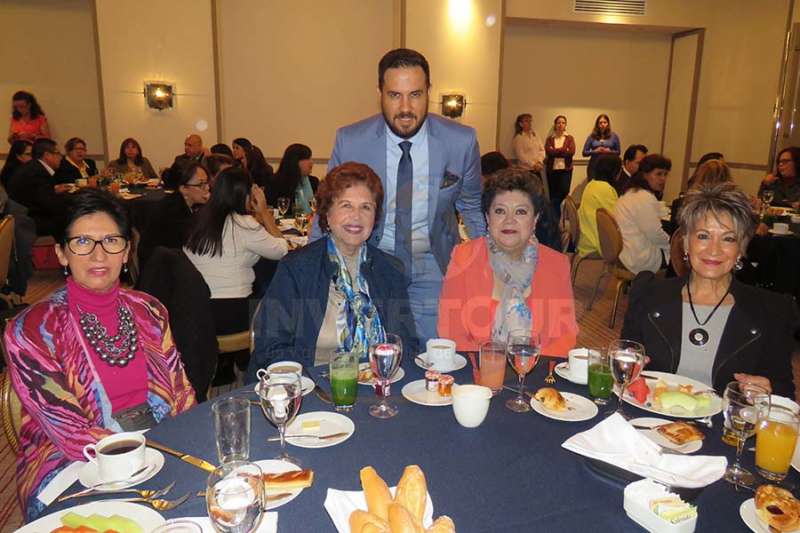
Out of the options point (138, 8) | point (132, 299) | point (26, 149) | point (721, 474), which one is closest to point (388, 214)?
point (132, 299)

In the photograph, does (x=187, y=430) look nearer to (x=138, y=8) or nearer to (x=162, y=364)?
(x=162, y=364)

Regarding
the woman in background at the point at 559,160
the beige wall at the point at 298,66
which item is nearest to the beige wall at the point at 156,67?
the beige wall at the point at 298,66

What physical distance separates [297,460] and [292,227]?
3606 mm

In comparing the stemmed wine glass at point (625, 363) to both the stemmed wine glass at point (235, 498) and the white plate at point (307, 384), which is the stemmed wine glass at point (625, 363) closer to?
the white plate at point (307, 384)

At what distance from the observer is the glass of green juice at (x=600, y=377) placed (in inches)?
62.9

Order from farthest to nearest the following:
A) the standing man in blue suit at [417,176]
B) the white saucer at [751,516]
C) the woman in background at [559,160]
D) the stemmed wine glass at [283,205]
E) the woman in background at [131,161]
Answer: the woman in background at [559,160]
the woman in background at [131,161]
the stemmed wine glass at [283,205]
the standing man in blue suit at [417,176]
the white saucer at [751,516]

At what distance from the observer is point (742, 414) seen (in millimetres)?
1296

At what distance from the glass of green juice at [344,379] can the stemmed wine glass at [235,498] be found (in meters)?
0.52

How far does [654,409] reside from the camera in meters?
1.55

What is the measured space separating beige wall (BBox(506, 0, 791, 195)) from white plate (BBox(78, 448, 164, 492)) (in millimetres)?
9350

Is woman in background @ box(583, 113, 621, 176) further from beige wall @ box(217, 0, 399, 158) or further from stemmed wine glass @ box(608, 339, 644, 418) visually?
stemmed wine glass @ box(608, 339, 644, 418)

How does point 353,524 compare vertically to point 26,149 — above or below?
below

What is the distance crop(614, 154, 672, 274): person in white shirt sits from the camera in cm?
481

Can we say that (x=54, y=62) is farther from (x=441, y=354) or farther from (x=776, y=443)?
(x=776, y=443)
